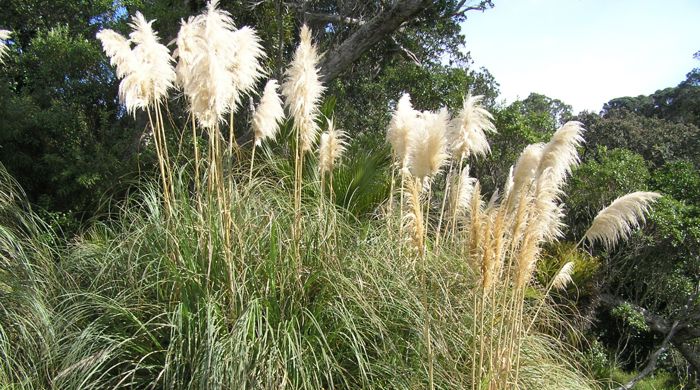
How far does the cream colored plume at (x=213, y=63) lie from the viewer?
3.38m

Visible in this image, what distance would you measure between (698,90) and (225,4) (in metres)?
18.9

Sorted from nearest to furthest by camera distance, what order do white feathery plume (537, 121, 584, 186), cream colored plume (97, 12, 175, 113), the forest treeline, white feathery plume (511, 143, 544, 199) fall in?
white feathery plume (537, 121, 584, 186)
white feathery plume (511, 143, 544, 199)
cream colored plume (97, 12, 175, 113)
the forest treeline

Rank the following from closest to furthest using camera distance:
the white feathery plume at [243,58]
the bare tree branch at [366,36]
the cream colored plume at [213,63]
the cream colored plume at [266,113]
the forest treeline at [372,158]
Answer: the cream colored plume at [213,63] → the white feathery plume at [243,58] → the cream colored plume at [266,113] → the forest treeline at [372,158] → the bare tree branch at [366,36]

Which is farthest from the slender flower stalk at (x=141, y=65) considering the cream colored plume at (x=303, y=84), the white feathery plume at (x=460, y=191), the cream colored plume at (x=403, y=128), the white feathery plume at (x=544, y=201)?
the white feathery plume at (x=544, y=201)

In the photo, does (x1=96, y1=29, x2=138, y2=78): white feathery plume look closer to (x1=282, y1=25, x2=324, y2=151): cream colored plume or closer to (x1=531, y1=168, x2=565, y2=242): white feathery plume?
(x1=282, y1=25, x2=324, y2=151): cream colored plume

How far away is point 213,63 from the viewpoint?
11.0 feet

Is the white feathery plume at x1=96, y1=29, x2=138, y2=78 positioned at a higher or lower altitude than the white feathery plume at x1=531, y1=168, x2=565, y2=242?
higher

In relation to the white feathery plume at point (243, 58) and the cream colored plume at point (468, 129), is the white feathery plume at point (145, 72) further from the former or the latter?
the cream colored plume at point (468, 129)

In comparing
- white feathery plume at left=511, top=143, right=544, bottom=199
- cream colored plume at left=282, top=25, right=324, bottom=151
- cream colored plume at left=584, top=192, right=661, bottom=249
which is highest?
cream colored plume at left=282, top=25, right=324, bottom=151

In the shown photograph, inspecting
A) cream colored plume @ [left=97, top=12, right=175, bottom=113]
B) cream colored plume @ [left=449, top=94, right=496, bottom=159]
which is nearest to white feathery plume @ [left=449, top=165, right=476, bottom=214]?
cream colored plume @ [left=449, top=94, right=496, bottom=159]

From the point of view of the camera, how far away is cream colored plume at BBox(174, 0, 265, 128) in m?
3.38

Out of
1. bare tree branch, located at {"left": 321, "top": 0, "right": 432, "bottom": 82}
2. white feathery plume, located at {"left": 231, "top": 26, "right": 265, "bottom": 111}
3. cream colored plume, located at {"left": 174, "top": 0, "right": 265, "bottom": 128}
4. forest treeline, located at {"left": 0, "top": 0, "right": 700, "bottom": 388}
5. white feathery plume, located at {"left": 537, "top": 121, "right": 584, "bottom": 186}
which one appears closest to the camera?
white feathery plume, located at {"left": 537, "top": 121, "right": 584, "bottom": 186}

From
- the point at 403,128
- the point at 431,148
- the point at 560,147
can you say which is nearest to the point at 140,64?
the point at 403,128

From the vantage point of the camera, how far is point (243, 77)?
3623 mm
